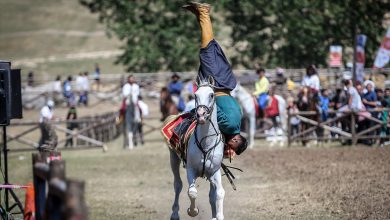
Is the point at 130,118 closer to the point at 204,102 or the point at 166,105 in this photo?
the point at 166,105

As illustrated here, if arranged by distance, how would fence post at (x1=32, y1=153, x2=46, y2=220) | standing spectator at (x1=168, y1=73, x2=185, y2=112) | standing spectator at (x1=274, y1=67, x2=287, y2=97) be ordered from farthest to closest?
standing spectator at (x1=274, y1=67, x2=287, y2=97)
standing spectator at (x1=168, y1=73, x2=185, y2=112)
fence post at (x1=32, y1=153, x2=46, y2=220)

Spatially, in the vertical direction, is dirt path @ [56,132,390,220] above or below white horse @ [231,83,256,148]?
below

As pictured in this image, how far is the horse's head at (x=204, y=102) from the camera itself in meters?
12.3

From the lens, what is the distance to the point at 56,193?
24.5 feet

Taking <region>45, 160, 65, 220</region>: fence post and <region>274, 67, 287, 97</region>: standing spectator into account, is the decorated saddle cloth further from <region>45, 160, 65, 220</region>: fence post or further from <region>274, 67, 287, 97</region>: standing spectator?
<region>274, 67, 287, 97</region>: standing spectator

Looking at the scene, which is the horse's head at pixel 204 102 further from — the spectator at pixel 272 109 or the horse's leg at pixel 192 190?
the spectator at pixel 272 109

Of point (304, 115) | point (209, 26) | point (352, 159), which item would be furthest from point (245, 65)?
point (209, 26)

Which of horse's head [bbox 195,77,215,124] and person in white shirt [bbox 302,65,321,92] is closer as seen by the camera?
horse's head [bbox 195,77,215,124]

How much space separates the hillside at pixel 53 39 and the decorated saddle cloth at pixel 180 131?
68.9 meters

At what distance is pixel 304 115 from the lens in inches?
1121

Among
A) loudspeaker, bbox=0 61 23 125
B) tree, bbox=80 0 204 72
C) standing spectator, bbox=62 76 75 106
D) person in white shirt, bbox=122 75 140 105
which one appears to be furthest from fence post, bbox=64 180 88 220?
tree, bbox=80 0 204 72

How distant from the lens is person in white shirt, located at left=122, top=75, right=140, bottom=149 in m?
31.2


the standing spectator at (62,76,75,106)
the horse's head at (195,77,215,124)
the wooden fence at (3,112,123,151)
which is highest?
the horse's head at (195,77,215,124)

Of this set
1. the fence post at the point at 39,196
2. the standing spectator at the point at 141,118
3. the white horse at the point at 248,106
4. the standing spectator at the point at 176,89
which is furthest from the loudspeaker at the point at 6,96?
the standing spectator at the point at 176,89
